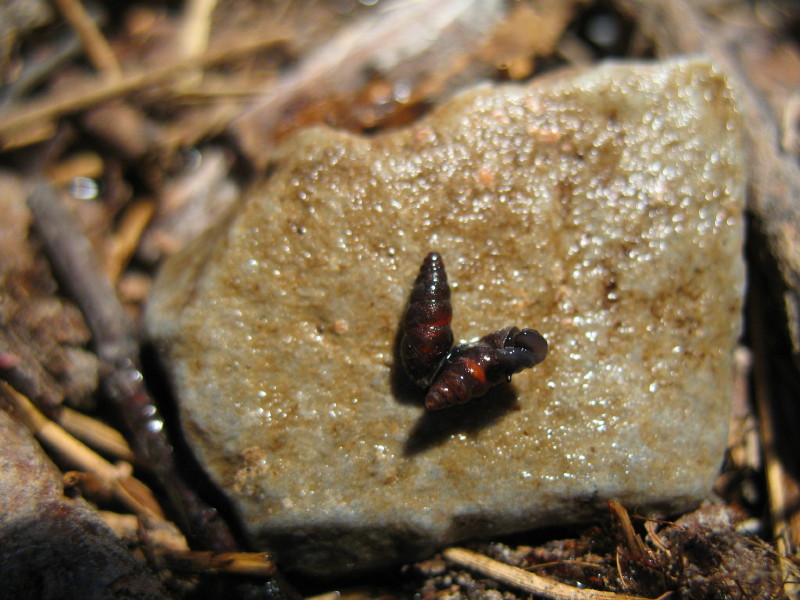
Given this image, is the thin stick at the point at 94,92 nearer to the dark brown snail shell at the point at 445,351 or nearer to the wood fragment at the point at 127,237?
the wood fragment at the point at 127,237

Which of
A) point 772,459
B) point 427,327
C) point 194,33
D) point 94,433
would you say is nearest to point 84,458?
point 94,433

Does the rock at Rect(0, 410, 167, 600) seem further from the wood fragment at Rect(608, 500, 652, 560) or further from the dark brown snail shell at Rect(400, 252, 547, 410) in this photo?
the wood fragment at Rect(608, 500, 652, 560)

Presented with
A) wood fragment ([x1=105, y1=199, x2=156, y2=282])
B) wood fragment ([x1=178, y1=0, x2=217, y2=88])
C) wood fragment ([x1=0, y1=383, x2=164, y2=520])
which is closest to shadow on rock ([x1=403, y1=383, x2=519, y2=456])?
wood fragment ([x1=0, y1=383, x2=164, y2=520])

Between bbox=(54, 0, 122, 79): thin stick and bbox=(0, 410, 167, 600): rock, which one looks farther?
bbox=(54, 0, 122, 79): thin stick

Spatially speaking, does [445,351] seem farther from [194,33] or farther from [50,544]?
[194,33]

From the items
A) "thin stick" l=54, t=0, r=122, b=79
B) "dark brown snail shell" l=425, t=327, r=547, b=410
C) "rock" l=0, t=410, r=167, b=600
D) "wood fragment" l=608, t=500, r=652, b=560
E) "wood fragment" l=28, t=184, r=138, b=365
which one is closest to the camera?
"rock" l=0, t=410, r=167, b=600

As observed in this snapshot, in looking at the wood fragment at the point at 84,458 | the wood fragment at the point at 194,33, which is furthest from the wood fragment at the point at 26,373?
the wood fragment at the point at 194,33

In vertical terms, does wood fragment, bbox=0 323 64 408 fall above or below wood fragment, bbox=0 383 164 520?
above
